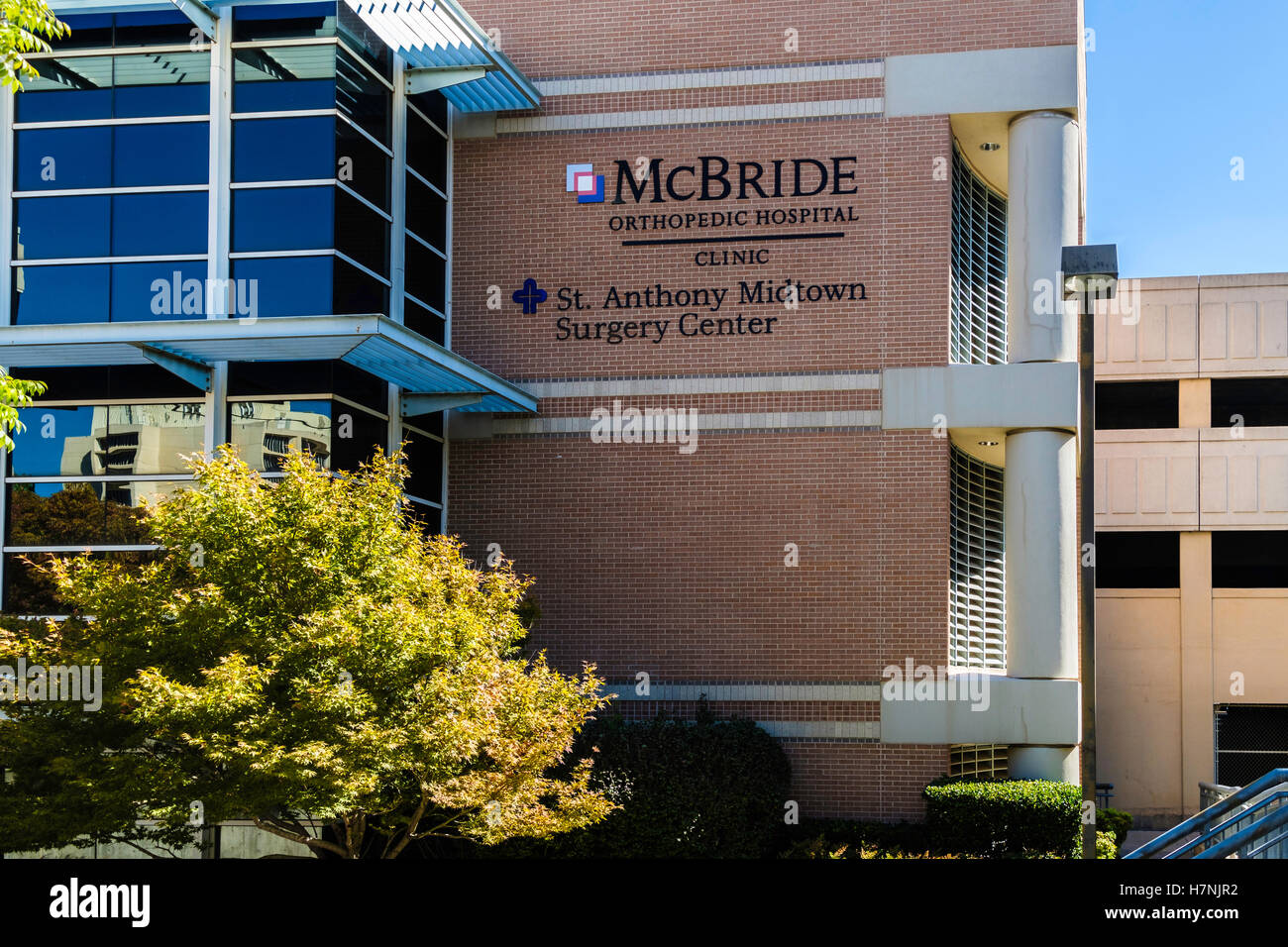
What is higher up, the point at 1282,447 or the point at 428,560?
the point at 1282,447

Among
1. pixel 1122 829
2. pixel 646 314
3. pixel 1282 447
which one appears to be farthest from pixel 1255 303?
pixel 646 314

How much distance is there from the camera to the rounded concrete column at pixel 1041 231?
19219 mm

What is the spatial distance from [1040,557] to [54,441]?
43.0 feet

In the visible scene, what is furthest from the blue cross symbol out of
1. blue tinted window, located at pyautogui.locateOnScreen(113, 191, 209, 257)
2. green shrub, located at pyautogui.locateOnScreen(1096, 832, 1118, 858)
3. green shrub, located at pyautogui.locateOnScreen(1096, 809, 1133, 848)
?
green shrub, located at pyautogui.locateOnScreen(1096, 809, 1133, 848)

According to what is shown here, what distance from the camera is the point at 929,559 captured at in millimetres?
18953

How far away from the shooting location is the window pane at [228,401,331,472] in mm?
17266

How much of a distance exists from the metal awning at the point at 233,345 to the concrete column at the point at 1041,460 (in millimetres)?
7847

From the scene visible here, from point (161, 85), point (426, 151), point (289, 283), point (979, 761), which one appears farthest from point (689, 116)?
point (979, 761)

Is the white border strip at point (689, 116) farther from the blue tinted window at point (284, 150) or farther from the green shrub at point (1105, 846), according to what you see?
the green shrub at point (1105, 846)

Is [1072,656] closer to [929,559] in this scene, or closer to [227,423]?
[929,559]

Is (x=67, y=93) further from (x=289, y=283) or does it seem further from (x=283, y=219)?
(x=289, y=283)
